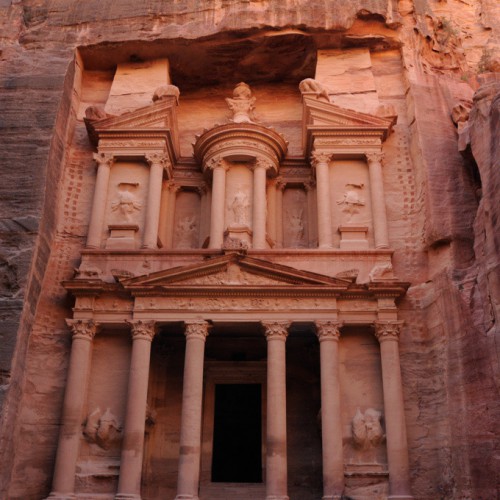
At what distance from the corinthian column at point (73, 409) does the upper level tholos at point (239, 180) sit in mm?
2348

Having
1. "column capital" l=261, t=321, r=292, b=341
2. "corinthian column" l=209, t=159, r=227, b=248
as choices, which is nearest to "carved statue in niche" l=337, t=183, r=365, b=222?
"corinthian column" l=209, t=159, r=227, b=248

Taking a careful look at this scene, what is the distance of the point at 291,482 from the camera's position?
46.1 feet

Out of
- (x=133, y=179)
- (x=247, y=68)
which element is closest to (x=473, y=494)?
(x=133, y=179)

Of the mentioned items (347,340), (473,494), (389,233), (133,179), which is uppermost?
(133,179)

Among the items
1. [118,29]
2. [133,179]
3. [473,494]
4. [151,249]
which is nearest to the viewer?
[473,494]

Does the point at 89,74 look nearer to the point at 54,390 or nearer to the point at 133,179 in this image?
the point at 133,179

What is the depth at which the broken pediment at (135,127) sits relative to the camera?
16281 millimetres

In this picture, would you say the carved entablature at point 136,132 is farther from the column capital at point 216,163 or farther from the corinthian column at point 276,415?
the corinthian column at point 276,415

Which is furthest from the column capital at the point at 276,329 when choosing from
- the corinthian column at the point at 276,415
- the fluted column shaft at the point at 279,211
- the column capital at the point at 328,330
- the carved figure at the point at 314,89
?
→ the carved figure at the point at 314,89

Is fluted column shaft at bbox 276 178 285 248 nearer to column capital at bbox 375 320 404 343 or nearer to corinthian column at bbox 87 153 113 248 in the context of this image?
column capital at bbox 375 320 404 343

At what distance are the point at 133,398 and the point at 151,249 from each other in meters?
3.65

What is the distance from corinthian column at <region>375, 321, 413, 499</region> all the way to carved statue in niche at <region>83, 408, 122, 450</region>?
18.7 ft

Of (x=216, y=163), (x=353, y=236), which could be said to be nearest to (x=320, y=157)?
(x=353, y=236)

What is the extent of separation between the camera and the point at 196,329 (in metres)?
13.5
